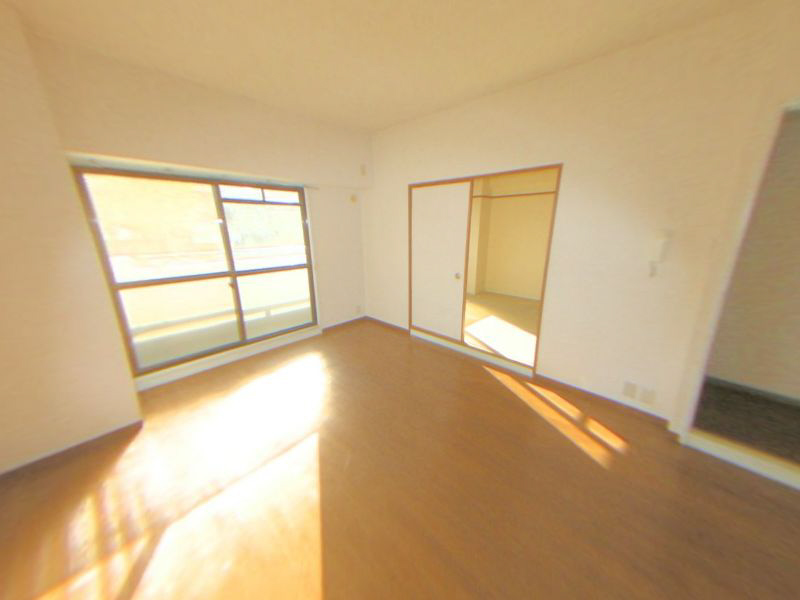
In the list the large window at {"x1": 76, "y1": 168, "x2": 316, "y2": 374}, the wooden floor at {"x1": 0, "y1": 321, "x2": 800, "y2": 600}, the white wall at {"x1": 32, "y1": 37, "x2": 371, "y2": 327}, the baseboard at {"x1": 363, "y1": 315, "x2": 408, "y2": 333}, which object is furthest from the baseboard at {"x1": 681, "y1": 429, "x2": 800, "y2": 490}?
the large window at {"x1": 76, "y1": 168, "x2": 316, "y2": 374}

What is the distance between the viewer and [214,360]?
9.87 feet

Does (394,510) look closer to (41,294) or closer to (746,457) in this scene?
(746,457)

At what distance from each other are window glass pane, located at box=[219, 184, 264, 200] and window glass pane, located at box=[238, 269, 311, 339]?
894 millimetres

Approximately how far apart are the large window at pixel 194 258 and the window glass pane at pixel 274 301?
1 cm

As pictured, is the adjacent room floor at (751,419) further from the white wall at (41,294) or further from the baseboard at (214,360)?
the white wall at (41,294)

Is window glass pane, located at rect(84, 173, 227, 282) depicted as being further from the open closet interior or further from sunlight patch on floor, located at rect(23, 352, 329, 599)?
the open closet interior

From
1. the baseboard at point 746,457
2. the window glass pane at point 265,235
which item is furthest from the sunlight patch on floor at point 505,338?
the window glass pane at point 265,235

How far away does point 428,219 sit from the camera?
131 inches

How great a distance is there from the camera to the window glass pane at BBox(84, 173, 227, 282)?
237 centimetres

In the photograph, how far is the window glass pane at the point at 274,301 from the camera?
3334mm

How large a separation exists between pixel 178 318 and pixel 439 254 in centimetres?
305

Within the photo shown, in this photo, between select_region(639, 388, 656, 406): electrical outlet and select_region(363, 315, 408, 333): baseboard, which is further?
select_region(363, 315, 408, 333): baseboard

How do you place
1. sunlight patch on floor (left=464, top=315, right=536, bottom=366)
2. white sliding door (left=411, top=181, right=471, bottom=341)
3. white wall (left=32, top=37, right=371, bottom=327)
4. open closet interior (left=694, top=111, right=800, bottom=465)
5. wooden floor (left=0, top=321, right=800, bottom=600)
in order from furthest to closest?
sunlight patch on floor (left=464, top=315, right=536, bottom=366) → white sliding door (left=411, top=181, right=471, bottom=341) → open closet interior (left=694, top=111, right=800, bottom=465) → white wall (left=32, top=37, right=371, bottom=327) → wooden floor (left=0, top=321, right=800, bottom=600)

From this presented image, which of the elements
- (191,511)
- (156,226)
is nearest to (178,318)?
(156,226)
